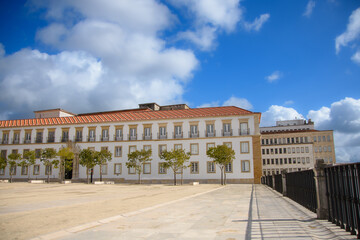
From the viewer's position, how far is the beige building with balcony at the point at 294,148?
8362cm

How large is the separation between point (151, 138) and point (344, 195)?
41668 mm

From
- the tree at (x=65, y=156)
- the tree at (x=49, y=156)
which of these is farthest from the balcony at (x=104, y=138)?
the tree at (x=49, y=156)

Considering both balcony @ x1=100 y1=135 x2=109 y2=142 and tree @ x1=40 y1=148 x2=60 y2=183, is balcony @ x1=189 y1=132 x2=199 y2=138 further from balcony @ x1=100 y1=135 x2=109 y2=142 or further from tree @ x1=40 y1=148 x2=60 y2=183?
tree @ x1=40 y1=148 x2=60 y2=183

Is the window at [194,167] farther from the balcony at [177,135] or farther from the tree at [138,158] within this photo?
the tree at [138,158]

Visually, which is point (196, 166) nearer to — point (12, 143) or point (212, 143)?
point (212, 143)

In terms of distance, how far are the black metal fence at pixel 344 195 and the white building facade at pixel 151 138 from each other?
115ft

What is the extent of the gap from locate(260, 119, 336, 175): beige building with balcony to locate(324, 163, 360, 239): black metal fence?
80.1m

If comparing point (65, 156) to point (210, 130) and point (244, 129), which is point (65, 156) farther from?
point (244, 129)

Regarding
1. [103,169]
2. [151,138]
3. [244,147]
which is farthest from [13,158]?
[244,147]

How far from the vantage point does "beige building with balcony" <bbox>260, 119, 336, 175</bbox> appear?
83.6 metres

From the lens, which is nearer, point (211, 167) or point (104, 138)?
point (211, 167)

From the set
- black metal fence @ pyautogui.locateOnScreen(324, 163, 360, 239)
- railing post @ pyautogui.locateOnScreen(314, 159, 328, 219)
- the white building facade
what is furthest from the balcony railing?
black metal fence @ pyautogui.locateOnScreen(324, 163, 360, 239)

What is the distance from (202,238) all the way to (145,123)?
42.4m

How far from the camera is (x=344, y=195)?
6102 mm
